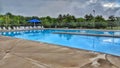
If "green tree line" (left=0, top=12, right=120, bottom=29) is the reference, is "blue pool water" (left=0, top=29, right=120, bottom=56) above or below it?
below

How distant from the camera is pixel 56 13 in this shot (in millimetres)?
32219

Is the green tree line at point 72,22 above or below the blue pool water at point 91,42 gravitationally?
above

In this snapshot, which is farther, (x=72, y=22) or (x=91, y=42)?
(x=72, y=22)

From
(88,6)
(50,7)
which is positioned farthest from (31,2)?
(88,6)

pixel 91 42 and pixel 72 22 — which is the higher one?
pixel 72 22

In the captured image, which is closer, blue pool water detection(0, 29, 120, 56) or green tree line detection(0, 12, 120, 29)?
blue pool water detection(0, 29, 120, 56)

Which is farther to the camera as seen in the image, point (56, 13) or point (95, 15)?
point (56, 13)

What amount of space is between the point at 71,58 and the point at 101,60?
78 centimetres

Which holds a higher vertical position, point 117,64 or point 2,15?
point 2,15

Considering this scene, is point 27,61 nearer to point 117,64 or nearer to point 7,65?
point 7,65

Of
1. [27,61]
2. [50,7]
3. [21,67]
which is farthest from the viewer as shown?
[50,7]

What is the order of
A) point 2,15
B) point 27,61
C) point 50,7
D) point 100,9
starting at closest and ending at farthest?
point 27,61, point 100,9, point 50,7, point 2,15

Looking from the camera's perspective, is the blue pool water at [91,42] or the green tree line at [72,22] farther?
the green tree line at [72,22]

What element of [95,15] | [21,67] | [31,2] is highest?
[31,2]
